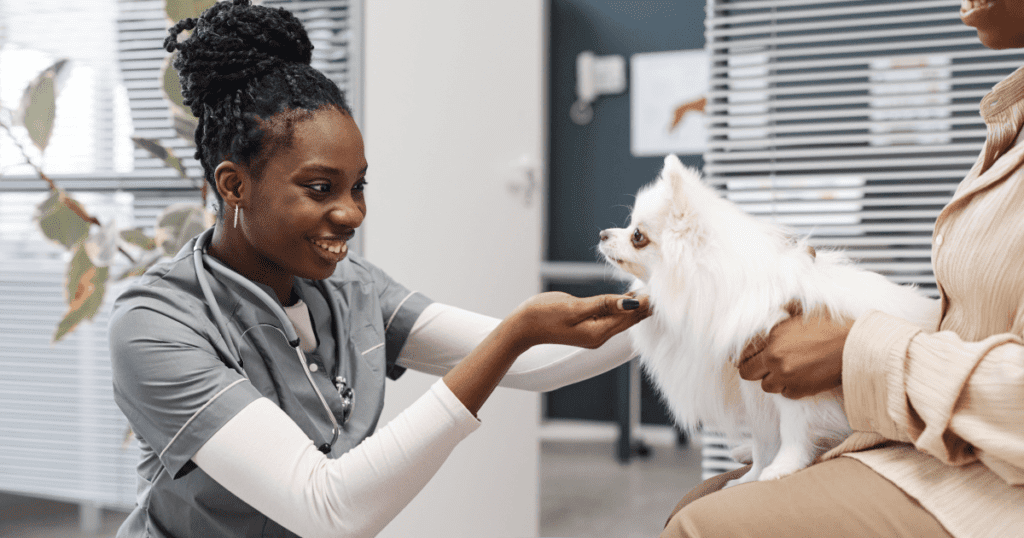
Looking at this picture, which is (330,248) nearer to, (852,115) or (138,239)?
(138,239)

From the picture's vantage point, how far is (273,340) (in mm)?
1102

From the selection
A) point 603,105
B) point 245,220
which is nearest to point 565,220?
point 603,105

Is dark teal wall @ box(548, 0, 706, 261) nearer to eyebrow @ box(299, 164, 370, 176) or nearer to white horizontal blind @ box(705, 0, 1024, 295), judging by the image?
white horizontal blind @ box(705, 0, 1024, 295)

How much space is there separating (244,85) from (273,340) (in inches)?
15.2

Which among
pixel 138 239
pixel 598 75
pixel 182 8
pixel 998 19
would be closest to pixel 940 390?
pixel 998 19

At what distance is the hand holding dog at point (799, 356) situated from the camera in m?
0.94

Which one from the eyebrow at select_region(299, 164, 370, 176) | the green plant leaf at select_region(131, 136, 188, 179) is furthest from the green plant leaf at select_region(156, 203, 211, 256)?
the eyebrow at select_region(299, 164, 370, 176)

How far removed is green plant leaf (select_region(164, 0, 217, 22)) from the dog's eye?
1.16 m

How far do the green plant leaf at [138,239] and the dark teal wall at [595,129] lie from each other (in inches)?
117

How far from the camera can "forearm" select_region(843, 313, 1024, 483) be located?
0.75m

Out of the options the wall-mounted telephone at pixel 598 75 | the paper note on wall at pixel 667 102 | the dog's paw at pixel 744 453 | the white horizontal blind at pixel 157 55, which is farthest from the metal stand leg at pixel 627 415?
the dog's paw at pixel 744 453

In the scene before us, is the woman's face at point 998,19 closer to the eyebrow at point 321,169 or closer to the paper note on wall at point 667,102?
the eyebrow at point 321,169

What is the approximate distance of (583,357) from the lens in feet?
4.35

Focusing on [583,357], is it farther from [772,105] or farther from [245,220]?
[772,105]
